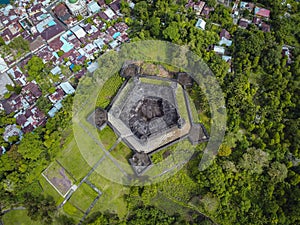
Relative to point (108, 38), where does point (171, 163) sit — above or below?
below

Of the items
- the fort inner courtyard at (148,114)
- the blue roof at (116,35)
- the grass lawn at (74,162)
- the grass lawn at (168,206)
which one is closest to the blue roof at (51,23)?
the blue roof at (116,35)

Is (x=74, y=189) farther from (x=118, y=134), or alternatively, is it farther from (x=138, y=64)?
(x=138, y=64)

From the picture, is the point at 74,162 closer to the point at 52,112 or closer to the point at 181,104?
the point at 52,112

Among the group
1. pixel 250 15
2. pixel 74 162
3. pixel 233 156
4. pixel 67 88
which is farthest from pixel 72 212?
pixel 250 15

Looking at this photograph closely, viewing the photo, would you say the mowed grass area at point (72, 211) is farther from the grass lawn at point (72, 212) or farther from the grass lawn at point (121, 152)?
the grass lawn at point (121, 152)

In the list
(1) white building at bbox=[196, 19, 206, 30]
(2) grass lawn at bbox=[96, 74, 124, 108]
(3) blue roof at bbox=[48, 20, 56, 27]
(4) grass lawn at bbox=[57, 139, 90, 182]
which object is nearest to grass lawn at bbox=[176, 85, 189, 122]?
(2) grass lawn at bbox=[96, 74, 124, 108]

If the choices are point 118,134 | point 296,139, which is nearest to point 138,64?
point 118,134
